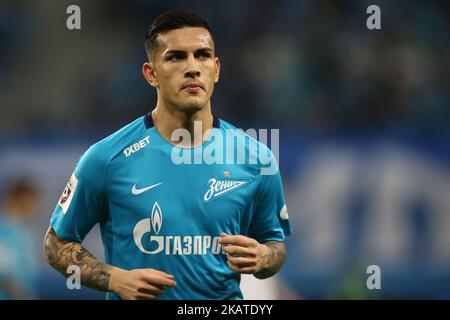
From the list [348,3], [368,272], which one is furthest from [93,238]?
[348,3]

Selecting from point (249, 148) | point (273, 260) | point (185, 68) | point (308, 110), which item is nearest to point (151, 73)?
point (185, 68)

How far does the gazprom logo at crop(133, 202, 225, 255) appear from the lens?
4266 mm

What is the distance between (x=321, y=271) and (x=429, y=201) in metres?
1.18

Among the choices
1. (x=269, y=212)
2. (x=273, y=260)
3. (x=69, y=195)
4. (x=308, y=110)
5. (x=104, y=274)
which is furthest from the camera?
(x=308, y=110)

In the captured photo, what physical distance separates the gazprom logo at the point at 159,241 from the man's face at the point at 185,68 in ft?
1.91

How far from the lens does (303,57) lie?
26.2ft

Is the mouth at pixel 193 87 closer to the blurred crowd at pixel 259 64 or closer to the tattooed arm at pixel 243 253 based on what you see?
the tattooed arm at pixel 243 253

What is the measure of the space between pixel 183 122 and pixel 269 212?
0.71 meters

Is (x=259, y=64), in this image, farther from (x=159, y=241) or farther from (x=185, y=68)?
(x=159, y=241)

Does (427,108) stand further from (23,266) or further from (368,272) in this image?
(23,266)

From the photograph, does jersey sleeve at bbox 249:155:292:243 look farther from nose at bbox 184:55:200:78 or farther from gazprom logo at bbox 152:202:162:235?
nose at bbox 184:55:200:78

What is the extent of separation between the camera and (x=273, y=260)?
14.7 ft

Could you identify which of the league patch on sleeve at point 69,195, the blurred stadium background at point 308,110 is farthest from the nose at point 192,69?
the blurred stadium background at point 308,110

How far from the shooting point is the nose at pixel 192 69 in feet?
14.1
